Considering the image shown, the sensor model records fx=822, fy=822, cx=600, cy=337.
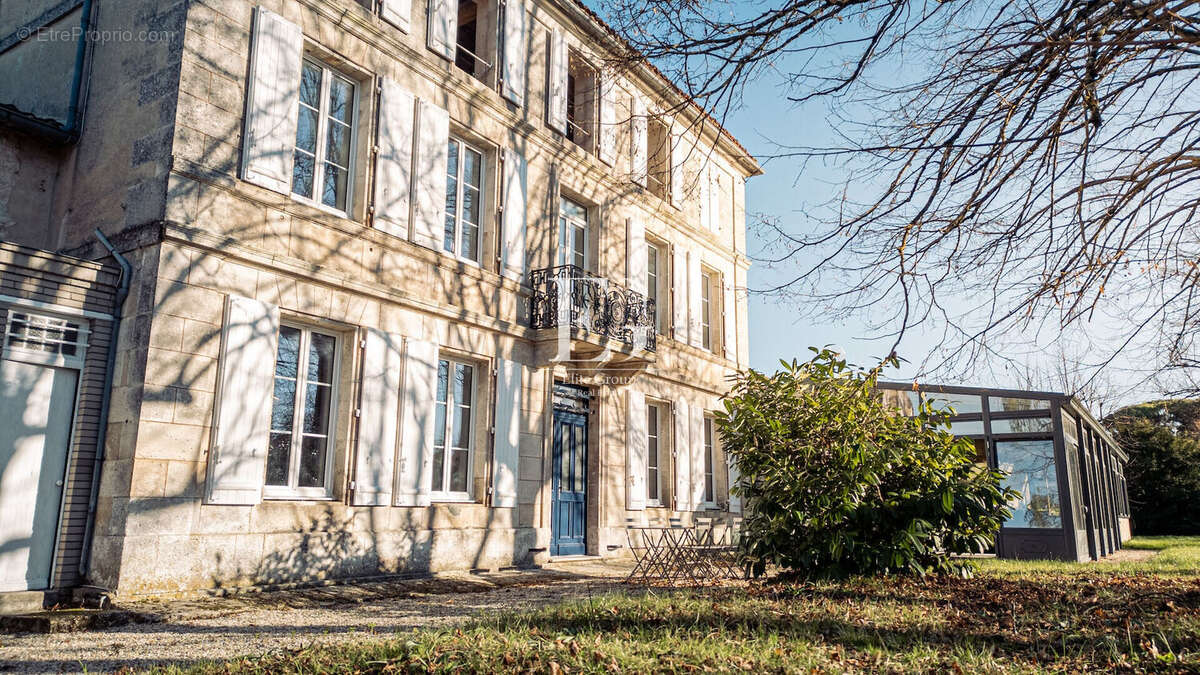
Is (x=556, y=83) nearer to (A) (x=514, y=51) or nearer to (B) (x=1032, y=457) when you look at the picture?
(A) (x=514, y=51)

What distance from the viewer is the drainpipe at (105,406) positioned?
6922 mm

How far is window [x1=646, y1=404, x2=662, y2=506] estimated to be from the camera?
46.5 feet

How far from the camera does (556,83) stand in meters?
12.5

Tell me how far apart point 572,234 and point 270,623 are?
819 cm

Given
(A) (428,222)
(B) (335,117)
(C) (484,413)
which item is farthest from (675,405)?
(B) (335,117)

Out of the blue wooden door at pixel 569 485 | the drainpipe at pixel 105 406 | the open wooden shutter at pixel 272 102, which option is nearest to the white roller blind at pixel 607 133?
the blue wooden door at pixel 569 485

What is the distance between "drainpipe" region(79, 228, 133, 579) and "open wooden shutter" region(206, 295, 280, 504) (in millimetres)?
863

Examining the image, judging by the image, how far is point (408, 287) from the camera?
31.2 feet

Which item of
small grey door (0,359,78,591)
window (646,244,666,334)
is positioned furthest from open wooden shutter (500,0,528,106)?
small grey door (0,359,78,591)

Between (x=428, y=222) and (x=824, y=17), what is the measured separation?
6001 mm

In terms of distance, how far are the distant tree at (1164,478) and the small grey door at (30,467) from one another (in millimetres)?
28171

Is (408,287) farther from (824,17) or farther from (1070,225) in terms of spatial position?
(1070,225)

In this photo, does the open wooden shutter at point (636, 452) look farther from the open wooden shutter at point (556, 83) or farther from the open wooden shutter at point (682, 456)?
the open wooden shutter at point (556, 83)

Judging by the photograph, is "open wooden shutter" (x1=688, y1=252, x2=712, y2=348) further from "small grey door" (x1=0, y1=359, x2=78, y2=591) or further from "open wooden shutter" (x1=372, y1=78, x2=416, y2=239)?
"small grey door" (x1=0, y1=359, x2=78, y2=591)
